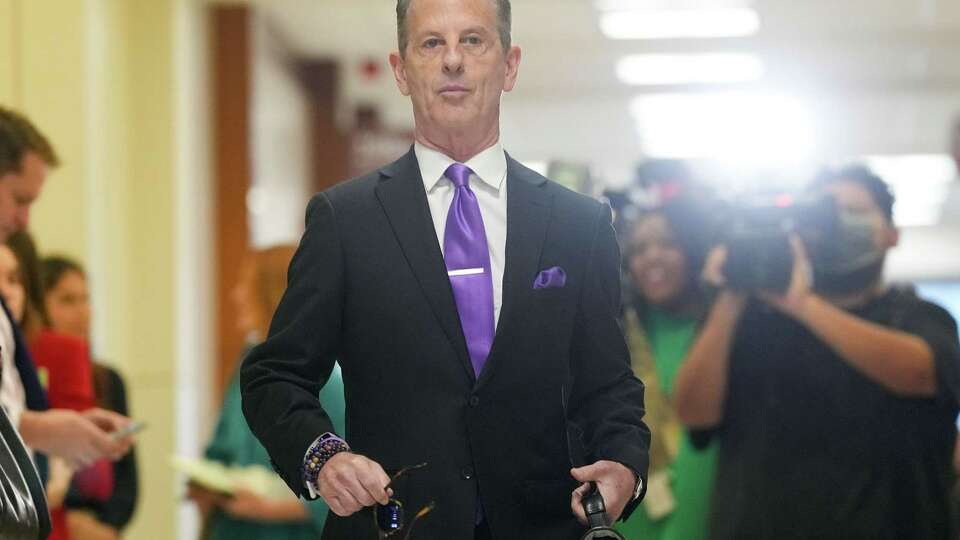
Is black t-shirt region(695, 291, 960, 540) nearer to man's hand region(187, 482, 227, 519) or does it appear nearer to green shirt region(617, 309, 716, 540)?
green shirt region(617, 309, 716, 540)

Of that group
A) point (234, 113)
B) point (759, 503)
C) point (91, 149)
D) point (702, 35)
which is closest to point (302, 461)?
point (759, 503)

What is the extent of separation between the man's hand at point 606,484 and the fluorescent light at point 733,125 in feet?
24.8

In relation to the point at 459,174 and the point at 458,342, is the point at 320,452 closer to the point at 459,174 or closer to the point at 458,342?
the point at 458,342

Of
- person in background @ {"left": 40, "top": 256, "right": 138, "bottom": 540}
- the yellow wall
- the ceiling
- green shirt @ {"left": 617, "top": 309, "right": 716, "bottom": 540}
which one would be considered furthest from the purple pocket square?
the ceiling

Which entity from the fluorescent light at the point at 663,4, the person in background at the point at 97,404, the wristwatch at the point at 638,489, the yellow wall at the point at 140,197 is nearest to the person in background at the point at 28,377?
the person in background at the point at 97,404

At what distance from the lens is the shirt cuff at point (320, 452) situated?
1.63 metres

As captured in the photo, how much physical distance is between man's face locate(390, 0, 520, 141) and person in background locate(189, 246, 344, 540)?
2.03 metres

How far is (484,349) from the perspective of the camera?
5.61ft

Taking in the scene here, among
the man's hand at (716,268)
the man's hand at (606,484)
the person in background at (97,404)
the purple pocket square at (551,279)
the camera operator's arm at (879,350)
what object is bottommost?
the person in background at (97,404)

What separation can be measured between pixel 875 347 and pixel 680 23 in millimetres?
5914

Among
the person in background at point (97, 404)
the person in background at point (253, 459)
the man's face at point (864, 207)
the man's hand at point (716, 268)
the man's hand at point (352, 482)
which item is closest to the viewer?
the man's hand at point (352, 482)

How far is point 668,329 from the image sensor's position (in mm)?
3455

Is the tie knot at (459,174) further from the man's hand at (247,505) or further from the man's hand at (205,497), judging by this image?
the man's hand at (205,497)

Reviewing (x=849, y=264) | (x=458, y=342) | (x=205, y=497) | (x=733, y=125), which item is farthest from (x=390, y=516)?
(x=733, y=125)
